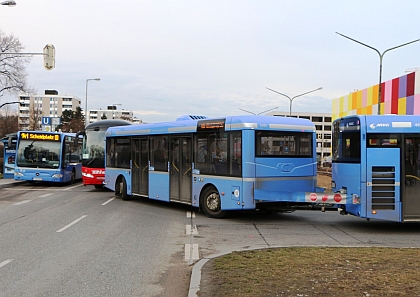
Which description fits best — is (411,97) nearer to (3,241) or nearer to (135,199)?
(135,199)

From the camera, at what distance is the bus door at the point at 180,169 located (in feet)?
47.5

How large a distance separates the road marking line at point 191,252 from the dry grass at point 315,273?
27.9 inches

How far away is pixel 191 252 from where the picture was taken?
8828 mm

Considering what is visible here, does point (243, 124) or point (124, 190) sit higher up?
point (243, 124)

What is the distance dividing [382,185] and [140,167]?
886 cm

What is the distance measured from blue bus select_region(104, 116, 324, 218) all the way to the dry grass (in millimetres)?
3796

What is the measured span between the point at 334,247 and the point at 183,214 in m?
6.55

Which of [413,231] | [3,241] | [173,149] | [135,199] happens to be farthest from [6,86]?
[413,231]

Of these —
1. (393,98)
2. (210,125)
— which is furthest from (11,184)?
(393,98)

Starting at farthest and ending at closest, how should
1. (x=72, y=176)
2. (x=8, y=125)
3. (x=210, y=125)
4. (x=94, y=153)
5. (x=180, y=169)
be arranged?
1. (x=8, y=125)
2. (x=72, y=176)
3. (x=94, y=153)
4. (x=180, y=169)
5. (x=210, y=125)

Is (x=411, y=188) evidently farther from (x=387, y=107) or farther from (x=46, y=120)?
(x=387, y=107)

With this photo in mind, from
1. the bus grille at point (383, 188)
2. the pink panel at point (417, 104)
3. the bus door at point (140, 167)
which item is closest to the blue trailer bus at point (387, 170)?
the bus grille at point (383, 188)

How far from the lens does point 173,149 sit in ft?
49.8

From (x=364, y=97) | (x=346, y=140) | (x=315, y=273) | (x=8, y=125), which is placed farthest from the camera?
(x=8, y=125)
